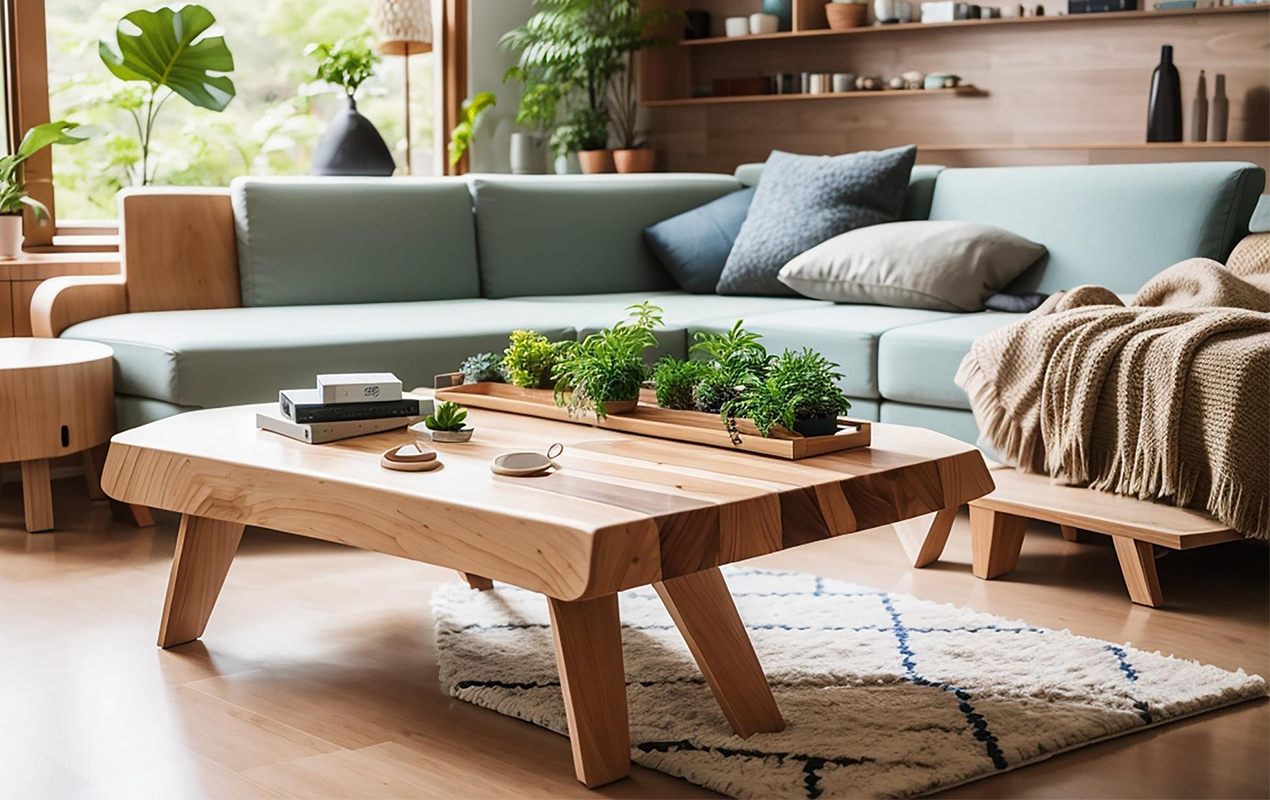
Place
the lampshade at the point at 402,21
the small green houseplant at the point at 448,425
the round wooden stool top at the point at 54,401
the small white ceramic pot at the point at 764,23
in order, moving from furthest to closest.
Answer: the small white ceramic pot at the point at 764,23 → the lampshade at the point at 402,21 → the round wooden stool top at the point at 54,401 → the small green houseplant at the point at 448,425

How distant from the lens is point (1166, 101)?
4344 millimetres

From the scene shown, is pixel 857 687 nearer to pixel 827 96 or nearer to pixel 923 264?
pixel 923 264

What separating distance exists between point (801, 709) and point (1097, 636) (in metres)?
0.68

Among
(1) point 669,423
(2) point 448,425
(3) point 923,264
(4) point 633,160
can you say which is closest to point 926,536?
(1) point 669,423

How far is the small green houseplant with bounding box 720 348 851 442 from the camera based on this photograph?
6.85 feet

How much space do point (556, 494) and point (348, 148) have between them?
277 cm

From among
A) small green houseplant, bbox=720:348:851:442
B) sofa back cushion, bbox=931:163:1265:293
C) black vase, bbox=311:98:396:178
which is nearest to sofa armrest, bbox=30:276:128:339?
black vase, bbox=311:98:396:178

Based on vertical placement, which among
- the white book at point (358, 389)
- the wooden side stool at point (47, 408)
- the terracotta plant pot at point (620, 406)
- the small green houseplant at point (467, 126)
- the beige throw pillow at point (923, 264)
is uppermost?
the small green houseplant at point (467, 126)

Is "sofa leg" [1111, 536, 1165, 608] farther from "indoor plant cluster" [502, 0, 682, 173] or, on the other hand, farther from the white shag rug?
"indoor plant cluster" [502, 0, 682, 173]

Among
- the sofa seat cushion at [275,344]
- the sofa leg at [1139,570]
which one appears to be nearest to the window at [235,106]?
the sofa seat cushion at [275,344]

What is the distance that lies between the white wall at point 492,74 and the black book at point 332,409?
10.1 ft

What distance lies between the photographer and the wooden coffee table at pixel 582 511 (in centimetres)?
170

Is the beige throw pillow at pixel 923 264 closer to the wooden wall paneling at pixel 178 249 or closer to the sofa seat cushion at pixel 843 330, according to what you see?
the sofa seat cushion at pixel 843 330

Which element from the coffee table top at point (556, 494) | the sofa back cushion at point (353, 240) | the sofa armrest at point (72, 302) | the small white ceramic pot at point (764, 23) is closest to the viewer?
the coffee table top at point (556, 494)
